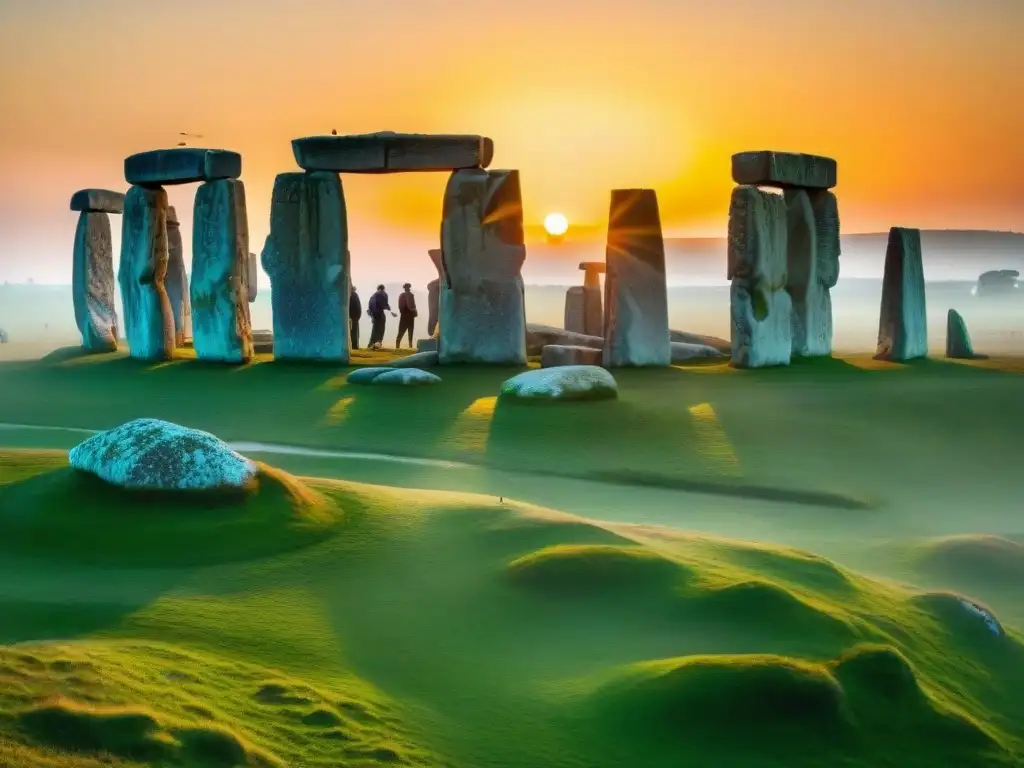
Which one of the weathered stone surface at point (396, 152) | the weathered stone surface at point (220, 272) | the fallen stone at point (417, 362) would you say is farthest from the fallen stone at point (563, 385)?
the weathered stone surface at point (220, 272)

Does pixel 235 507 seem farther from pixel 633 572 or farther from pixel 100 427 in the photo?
pixel 100 427

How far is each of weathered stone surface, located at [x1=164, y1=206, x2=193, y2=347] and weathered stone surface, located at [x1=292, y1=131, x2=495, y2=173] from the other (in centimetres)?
840

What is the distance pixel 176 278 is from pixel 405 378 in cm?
1234

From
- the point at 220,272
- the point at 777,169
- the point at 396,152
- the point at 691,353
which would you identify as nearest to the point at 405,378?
the point at 396,152

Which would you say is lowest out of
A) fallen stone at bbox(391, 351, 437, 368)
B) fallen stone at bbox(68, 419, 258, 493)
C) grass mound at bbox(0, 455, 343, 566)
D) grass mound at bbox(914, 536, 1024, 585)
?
grass mound at bbox(914, 536, 1024, 585)

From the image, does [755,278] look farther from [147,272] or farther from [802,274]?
[147,272]

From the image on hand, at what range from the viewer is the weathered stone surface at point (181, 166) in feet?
61.7

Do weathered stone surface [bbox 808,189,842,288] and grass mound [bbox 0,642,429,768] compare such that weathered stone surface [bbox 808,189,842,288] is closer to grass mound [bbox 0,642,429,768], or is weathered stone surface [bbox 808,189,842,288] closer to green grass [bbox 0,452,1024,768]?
green grass [bbox 0,452,1024,768]

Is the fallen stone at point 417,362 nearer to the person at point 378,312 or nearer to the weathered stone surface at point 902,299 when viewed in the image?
the person at point 378,312

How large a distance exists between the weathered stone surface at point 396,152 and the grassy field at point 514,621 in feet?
26.5

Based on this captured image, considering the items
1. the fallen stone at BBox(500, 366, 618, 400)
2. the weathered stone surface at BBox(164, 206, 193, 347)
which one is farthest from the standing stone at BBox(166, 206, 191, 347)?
the fallen stone at BBox(500, 366, 618, 400)

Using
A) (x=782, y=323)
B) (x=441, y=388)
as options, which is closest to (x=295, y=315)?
(x=441, y=388)

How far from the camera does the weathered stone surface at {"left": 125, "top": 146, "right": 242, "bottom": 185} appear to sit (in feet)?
61.7

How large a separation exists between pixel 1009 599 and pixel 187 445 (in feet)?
16.8
